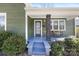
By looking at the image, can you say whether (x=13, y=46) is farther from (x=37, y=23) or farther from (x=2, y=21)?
(x=37, y=23)

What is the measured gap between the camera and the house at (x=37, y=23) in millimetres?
11086

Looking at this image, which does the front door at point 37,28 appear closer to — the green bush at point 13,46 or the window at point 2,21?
the window at point 2,21

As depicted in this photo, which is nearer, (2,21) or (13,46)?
(13,46)

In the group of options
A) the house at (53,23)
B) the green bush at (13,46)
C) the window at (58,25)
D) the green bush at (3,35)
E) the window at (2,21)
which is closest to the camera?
the green bush at (13,46)

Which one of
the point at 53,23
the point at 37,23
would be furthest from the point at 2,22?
the point at 53,23

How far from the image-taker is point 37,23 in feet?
69.7

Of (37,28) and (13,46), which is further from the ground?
(37,28)

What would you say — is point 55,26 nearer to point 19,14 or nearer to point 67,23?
point 67,23

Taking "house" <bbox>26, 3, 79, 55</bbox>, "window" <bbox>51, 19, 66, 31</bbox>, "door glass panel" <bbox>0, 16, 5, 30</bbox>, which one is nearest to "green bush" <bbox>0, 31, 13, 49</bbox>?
"door glass panel" <bbox>0, 16, 5, 30</bbox>

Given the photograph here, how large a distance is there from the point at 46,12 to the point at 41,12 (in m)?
0.42

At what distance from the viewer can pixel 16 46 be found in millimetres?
9172

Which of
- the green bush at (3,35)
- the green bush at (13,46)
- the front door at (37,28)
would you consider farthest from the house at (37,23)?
the green bush at (13,46)

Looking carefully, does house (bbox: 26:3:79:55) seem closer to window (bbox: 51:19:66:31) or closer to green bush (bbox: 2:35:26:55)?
window (bbox: 51:19:66:31)

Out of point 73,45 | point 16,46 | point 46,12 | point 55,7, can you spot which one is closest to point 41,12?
point 46,12
